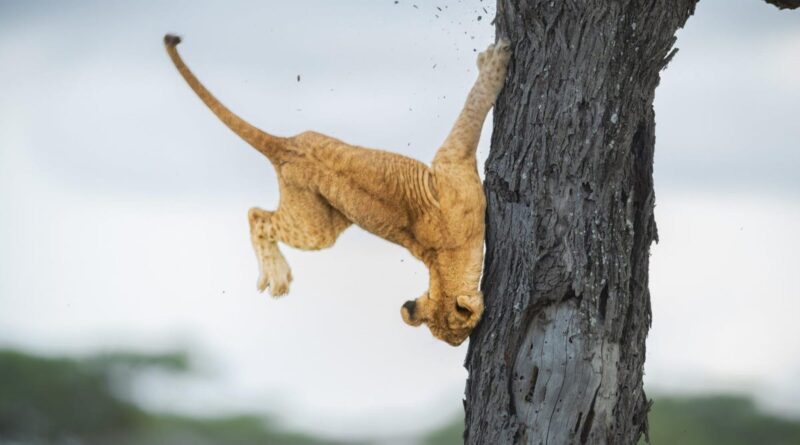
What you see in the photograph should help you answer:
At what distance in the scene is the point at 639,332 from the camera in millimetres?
5367

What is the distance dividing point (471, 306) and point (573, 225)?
0.67 meters

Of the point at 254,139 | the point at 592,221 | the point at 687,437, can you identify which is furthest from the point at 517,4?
the point at 687,437

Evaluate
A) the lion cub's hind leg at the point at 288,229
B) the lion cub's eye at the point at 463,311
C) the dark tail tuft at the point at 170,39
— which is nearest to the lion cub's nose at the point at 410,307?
the lion cub's eye at the point at 463,311

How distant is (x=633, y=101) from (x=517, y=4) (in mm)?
783

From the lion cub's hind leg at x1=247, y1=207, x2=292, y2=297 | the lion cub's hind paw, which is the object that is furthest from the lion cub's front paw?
the lion cub's hind paw

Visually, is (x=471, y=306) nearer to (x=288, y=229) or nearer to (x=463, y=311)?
(x=463, y=311)

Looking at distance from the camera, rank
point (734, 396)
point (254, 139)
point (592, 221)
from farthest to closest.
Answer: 1. point (734, 396)
2. point (254, 139)
3. point (592, 221)

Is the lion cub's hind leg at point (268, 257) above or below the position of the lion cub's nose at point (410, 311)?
above

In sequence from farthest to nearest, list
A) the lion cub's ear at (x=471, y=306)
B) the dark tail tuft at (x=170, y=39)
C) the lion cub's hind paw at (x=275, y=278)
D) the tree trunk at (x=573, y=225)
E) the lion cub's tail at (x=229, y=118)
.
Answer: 1. the lion cub's hind paw at (x=275, y=278)
2. the dark tail tuft at (x=170, y=39)
3. the lion cub's tail at (x=229, y=118)
4. the lion cub's ear at (x=471, y=306)
5. the tree trunk at (x=573, y=225)

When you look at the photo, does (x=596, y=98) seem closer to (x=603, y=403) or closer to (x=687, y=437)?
(x=603, y=403)

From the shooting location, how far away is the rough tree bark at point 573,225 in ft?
17.0

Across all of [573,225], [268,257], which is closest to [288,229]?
[268,257]

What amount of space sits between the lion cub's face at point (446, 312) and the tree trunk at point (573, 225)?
0.10 meters

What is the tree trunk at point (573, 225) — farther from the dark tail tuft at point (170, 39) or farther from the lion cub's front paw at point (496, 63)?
the dark tail tuft at point (170, 39)
